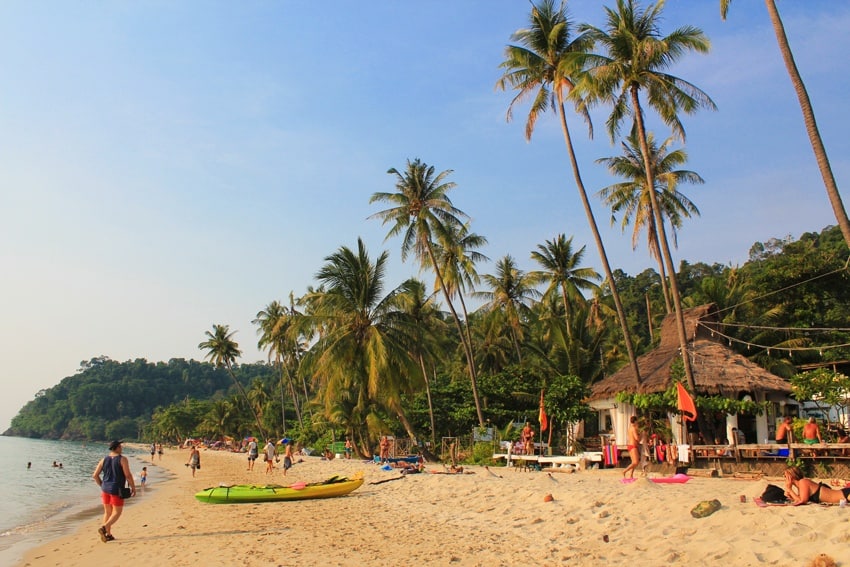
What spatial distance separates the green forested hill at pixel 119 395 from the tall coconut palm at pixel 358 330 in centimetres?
10923

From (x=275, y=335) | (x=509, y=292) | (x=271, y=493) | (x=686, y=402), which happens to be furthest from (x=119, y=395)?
(x=686, y=402)

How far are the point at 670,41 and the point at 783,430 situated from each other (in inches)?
429

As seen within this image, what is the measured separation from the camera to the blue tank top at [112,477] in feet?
29.8

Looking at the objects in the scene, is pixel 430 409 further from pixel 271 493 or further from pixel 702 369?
pixel 271 493

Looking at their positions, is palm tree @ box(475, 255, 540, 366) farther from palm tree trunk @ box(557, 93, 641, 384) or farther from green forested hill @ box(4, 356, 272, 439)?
green forested hill @ box(4, 356, 272, 439)

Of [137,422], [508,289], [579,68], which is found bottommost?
[137,422]

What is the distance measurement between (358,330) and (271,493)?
11.4 metres

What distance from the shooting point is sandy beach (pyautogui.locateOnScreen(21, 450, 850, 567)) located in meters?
6.80

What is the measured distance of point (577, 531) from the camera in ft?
27.6

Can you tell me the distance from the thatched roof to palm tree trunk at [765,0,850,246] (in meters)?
7.97

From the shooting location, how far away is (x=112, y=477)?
29.9 feet

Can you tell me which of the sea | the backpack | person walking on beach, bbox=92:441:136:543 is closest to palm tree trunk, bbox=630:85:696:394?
the backpack

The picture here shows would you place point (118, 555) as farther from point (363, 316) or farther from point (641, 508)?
point (363, 316)

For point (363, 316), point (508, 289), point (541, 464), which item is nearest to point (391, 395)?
point (363, 316)
